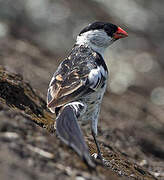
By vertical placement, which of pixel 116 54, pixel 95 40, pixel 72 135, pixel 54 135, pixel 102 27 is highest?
pixel 72 135

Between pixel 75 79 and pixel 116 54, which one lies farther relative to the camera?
Result: pixel 116 54

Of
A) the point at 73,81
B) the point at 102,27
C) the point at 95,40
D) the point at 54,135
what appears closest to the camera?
the point at 54,135

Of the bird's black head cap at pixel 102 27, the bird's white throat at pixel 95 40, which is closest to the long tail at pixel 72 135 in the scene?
the bird's white throat at pixel 95 40

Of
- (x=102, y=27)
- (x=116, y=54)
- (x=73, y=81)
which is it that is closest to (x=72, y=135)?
(x=73, y=81)

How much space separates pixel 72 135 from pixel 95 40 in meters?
3.58

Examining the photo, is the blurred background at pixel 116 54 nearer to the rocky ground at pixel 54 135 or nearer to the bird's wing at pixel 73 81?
the rocky ground at pixel 54 135

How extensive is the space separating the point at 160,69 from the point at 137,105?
5.99 metres

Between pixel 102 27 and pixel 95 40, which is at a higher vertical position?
pixel 102 27

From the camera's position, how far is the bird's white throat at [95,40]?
7832 millimetres

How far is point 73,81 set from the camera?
20.4 ft

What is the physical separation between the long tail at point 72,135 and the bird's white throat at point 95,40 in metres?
2.88

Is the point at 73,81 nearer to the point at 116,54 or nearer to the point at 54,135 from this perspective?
the point at 54,135

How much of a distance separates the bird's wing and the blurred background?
3389mm

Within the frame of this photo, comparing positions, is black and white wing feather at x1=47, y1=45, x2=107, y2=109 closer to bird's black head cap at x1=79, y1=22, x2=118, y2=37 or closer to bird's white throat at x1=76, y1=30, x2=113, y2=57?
bird's white throat at x1=76, y1=30, x2=113, y2=57
